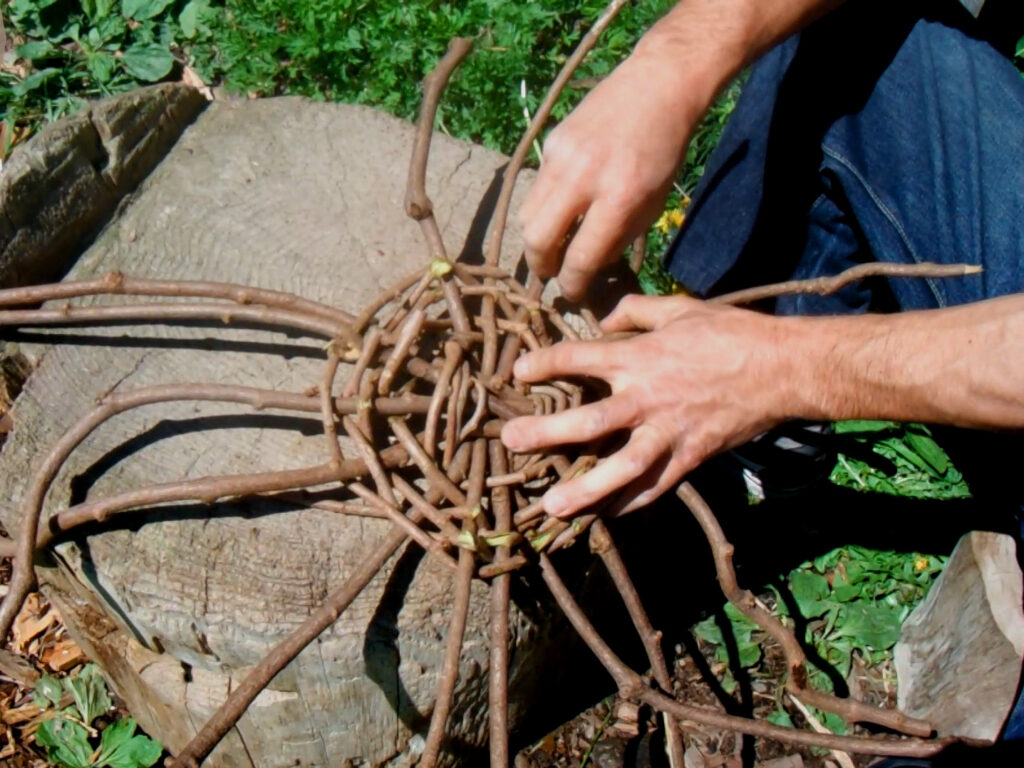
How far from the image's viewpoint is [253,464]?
174 centimetres

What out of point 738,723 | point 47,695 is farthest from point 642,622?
point 47,695

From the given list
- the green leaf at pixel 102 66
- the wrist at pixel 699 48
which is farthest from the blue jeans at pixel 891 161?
the green leaf at pixel 102 66

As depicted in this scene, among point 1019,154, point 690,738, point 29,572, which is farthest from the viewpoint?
point 690,738

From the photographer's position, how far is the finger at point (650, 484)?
1.68m

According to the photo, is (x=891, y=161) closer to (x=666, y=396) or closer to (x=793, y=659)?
(x=666, y=396)

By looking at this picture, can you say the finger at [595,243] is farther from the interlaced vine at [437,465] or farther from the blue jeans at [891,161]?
the blue jeans at [891,161]

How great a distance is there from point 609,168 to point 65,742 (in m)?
1.84

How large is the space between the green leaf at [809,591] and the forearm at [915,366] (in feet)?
3.68

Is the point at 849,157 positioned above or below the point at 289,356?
above

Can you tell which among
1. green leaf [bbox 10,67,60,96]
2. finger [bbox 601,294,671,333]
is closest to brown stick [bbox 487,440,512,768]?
finger [bbox 601,294,671,333]

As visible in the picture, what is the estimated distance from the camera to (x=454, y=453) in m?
1.65

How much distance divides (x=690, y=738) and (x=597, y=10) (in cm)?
207

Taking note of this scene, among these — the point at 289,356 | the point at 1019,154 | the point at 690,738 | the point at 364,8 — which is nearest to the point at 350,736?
the point at 289,356

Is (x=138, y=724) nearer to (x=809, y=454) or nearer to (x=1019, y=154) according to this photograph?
(x=809, y=454)
